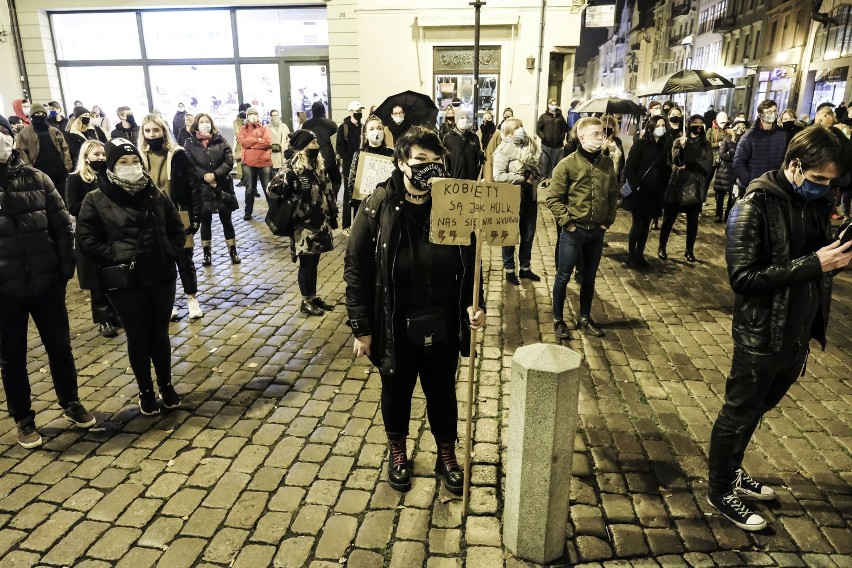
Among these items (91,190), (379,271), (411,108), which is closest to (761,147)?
(411,108)

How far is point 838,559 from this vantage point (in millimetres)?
3104

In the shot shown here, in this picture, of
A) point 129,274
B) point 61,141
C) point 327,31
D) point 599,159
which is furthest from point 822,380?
point 327,31

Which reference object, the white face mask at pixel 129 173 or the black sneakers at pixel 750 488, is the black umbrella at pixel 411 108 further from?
the black sneakers at pixel 750 488

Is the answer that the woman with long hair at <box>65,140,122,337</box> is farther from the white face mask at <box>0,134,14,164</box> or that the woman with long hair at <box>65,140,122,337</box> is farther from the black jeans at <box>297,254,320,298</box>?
the black jeans at <box>297,254,320,298</box>

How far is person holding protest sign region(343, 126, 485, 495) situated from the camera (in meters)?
3.15

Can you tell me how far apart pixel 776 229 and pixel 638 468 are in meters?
1.87

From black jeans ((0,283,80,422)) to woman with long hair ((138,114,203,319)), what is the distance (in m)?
1.77

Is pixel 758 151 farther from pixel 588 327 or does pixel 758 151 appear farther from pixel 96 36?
pixel 96 36

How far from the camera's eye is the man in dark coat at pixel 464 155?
8.62 meters

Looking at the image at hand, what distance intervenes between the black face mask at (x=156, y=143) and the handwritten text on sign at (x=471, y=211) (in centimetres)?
436

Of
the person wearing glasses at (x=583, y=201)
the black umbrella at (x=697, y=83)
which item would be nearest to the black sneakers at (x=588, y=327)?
the person wearing glasses at (x=583, y=201)

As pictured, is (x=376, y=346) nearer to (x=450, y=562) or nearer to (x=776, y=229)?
(x=450, y=562)

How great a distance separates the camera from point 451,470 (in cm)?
371

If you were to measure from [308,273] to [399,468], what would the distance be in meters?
3.45
